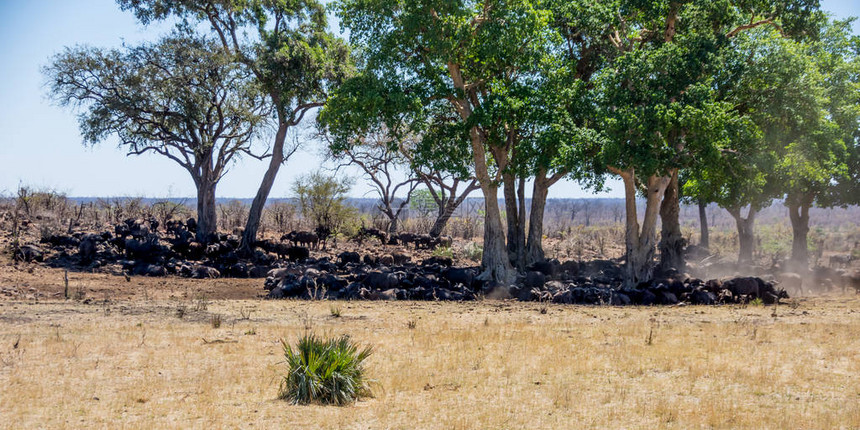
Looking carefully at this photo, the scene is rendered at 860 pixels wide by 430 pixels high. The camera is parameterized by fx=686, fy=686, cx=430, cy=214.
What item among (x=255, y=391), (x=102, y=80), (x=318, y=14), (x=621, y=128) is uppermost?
(x=318, y=14)

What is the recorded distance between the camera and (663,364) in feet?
35.1

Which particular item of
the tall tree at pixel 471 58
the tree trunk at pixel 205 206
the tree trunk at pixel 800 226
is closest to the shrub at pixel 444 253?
the tall tree at pixel 471 58

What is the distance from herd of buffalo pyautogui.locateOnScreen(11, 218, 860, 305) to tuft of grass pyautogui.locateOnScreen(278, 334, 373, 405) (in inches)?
385

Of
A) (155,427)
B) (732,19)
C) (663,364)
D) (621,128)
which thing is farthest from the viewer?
(732,19)

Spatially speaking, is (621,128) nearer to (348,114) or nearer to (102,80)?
(348,114)

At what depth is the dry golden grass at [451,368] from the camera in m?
8.03

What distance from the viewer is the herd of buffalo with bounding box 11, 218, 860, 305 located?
19.2m

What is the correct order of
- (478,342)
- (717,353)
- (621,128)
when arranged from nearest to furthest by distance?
(717,353)
(478,342)
(621,128)

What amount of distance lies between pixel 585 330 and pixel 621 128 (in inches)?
249

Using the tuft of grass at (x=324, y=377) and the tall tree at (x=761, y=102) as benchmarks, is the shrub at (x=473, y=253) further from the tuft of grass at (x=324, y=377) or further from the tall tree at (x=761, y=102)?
the tuft of grass at (x=324, y=377)

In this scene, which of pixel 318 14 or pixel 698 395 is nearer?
pixel 698 395

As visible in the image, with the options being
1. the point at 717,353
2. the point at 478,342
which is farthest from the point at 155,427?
the point at 717,353

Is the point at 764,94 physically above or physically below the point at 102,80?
below

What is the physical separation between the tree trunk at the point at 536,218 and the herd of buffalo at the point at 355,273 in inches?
38.7
